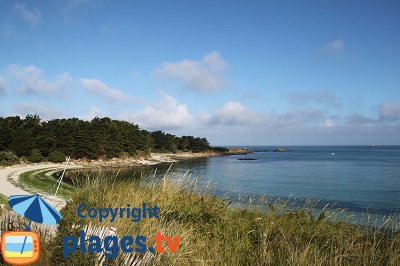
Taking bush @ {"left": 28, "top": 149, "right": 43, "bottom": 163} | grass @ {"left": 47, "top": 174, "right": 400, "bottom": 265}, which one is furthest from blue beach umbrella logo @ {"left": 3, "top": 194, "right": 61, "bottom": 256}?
bush @ {"left": 28, "top": 149, "right": 43, "bottom": 163}

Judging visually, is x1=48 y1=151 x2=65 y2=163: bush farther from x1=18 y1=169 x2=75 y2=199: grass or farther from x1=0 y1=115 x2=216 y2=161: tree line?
x1=18 y1=169 x2=75 y2=199: grass

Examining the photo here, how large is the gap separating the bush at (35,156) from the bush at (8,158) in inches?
132

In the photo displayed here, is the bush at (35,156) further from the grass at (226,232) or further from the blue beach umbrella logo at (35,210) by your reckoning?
the blue beach umbrella logo at (35,210)

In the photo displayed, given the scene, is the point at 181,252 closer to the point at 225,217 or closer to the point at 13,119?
the point at 225,217

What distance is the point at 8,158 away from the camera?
156 ft

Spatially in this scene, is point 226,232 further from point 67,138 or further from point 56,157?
point 67,138

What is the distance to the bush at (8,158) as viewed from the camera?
46447 millimetres

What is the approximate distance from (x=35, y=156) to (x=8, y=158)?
5.76m

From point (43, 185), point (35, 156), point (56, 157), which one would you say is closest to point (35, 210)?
point (43, 185)

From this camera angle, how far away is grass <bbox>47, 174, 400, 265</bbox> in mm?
5465

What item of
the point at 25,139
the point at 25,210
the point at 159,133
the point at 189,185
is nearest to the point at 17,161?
the point at 25,139

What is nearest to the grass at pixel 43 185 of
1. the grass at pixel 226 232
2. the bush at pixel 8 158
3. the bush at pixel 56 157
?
the grass at pixel 226 232

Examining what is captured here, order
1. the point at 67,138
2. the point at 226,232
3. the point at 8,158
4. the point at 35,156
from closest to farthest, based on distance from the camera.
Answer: the point at 226,232 → the point at 8,158 → the point at 35,156 → the point at 67,138

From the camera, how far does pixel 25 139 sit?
52719mm
